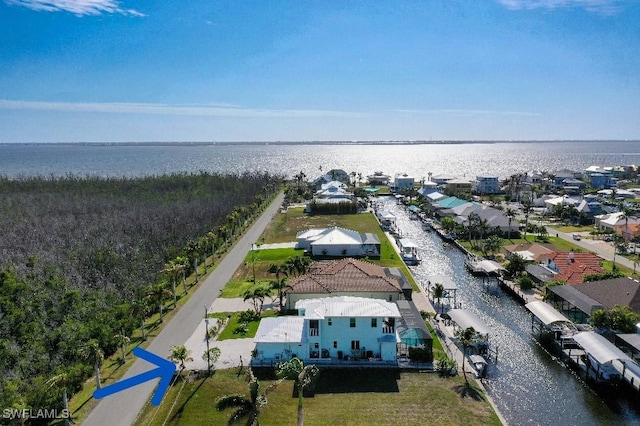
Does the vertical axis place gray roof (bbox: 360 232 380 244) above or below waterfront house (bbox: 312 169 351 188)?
below

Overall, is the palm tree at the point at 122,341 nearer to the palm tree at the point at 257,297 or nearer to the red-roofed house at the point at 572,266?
the palm tree at the point at 257,297

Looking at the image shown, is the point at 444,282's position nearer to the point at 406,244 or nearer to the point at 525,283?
the point at 525,283

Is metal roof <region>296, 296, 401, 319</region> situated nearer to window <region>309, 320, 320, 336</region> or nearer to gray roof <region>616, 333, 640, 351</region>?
window <region>309, 320, 320, 336</region>

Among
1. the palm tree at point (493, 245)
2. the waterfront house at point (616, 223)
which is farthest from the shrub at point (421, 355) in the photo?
the waterfront house at point (616, 223)

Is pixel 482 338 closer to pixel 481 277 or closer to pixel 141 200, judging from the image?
pixel 481 277

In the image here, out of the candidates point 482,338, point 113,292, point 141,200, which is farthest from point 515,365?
point 141,200

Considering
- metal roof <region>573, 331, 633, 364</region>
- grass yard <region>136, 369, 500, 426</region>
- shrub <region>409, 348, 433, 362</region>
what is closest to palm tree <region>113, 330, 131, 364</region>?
grass yard <region>136, 369, 500, 426</region>
